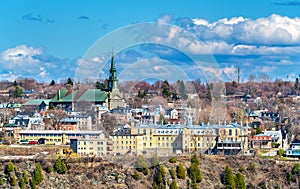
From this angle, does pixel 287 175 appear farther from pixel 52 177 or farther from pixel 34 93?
pixel 34 93

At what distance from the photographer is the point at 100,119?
1165 inches

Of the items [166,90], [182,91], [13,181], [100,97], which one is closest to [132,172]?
[13,181]

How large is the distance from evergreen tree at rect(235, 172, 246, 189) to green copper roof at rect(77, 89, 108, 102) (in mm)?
12414

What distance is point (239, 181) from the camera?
22188 millimetres

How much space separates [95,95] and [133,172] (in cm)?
1248

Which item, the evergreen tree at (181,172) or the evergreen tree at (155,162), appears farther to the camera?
the evergreen tree at (155,162)

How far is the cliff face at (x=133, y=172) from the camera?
71.5 ft

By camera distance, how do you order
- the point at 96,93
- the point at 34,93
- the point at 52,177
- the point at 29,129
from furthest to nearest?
the point at 34,93 < the point at 96,93 < the point at 29,129 < the point at 52,177

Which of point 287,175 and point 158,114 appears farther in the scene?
point 158,114

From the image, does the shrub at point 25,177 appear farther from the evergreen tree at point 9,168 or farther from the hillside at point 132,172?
the evergreen tree at point 9,168

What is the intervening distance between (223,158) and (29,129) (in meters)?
8.32

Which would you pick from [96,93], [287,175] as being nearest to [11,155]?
[287,175]

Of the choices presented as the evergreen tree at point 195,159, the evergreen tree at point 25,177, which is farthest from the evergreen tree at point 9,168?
the evergreen tree at point 195,159

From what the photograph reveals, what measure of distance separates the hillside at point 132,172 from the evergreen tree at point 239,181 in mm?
303
